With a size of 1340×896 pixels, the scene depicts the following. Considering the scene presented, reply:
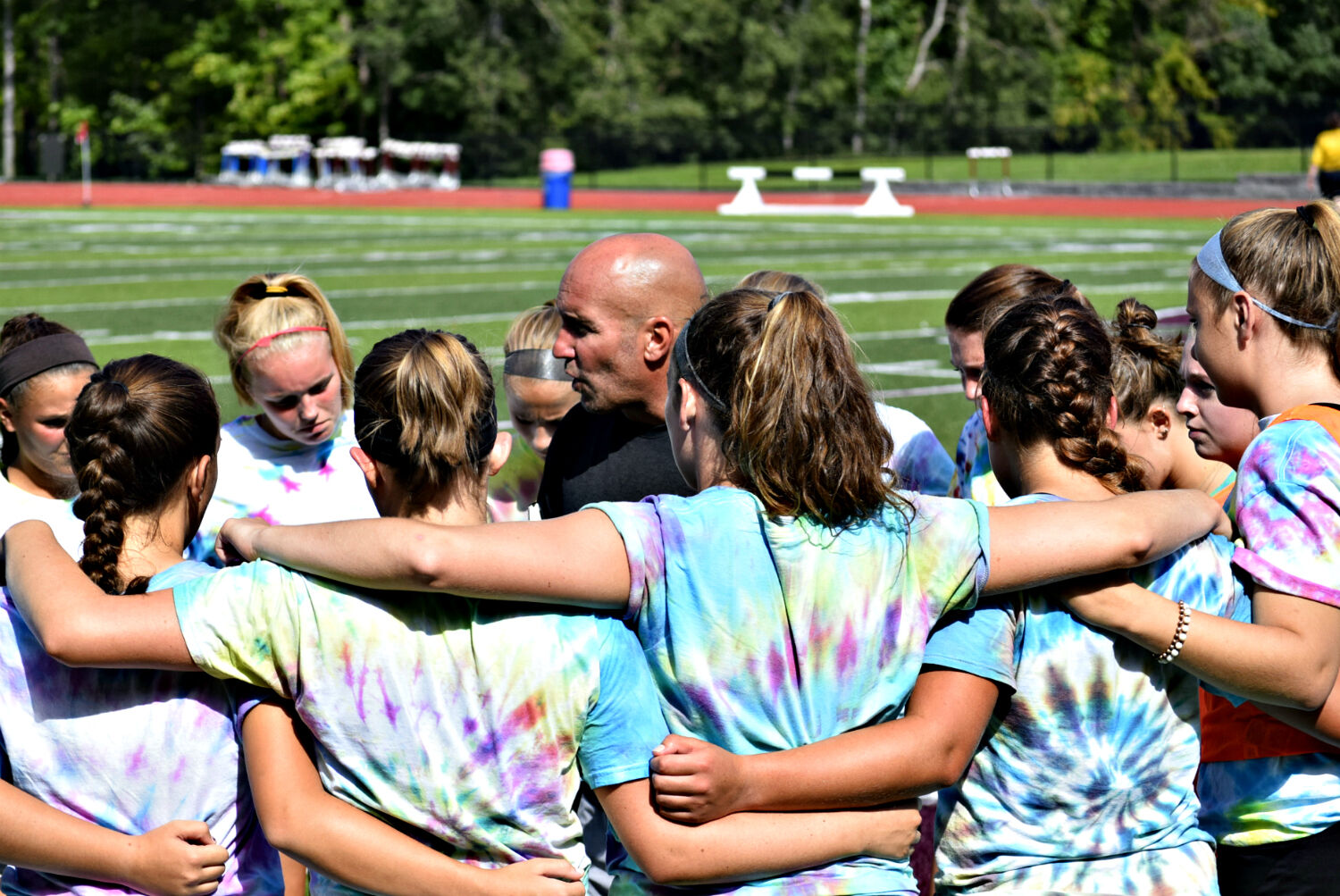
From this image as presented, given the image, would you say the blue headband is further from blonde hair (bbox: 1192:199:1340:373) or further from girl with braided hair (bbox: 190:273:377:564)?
girl with braided hair (bbox: 190:273:377:564)

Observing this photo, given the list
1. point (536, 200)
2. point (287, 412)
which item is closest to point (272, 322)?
point (287, 412)

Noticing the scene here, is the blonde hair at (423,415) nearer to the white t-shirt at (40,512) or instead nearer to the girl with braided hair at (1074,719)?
the girl with braided hair at (1074,719)

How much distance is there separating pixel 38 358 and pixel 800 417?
8.17 ft

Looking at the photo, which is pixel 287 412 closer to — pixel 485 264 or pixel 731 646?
pixel 731 646

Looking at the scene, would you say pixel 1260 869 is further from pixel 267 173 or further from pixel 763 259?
pixel 267 173

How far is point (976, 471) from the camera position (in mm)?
3990

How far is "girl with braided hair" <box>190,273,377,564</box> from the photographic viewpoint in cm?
413

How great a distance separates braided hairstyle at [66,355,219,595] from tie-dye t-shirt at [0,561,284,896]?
0.41ft

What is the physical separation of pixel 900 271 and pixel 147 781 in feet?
54.3

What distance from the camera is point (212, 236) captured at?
2447 centimetres

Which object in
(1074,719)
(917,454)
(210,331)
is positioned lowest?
(210,331)

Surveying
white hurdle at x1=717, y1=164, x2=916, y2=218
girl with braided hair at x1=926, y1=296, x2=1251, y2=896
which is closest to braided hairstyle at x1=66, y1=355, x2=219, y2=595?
girl with braided hair at x1=926, y1=296, x2=1251, y2=896

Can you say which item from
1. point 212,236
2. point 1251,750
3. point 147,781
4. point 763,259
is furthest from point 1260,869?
point 212,236

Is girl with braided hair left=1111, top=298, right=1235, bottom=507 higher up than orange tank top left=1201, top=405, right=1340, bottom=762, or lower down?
higher up
